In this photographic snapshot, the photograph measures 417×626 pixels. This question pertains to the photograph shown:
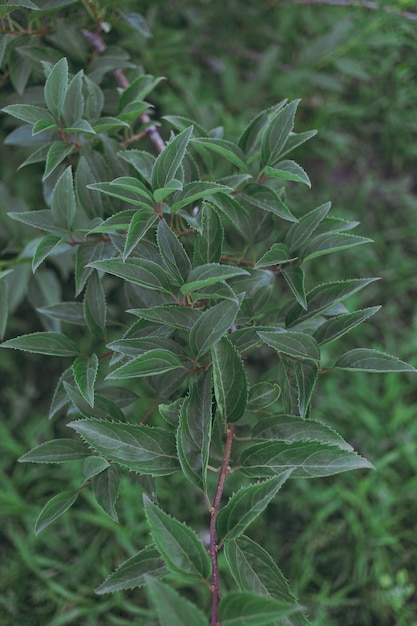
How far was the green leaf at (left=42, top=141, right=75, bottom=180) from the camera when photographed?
0.76 meters

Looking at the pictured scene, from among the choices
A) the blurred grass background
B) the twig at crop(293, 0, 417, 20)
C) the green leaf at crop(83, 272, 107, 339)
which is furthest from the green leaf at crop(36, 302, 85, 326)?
the twig at crop(293, 0, 417, 20)

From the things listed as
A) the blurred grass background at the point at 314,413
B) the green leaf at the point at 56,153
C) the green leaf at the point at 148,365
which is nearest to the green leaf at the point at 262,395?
the green leaf at the point at 148,365

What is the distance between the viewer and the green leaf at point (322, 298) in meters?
0.69

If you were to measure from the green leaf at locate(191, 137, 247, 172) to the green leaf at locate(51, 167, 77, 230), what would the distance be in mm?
167

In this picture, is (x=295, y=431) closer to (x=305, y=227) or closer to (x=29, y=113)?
(x=305, y=227)

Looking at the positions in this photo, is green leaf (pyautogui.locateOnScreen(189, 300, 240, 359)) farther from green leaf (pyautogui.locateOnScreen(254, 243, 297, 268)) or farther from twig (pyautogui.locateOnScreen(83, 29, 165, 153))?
twig (pyautogui.locateOnScreen(83, 29, 165, 153))

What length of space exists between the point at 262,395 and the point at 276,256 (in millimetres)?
170

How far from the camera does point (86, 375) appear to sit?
0.71 m

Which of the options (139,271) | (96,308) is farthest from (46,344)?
(139,271)

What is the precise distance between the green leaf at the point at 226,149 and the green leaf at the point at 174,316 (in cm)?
21

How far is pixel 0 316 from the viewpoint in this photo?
88 centimetres

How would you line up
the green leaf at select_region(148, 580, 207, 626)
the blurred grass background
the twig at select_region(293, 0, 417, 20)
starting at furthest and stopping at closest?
the blurred grass background < the twig at select_region(293, 0, 417, 20) < the green leaf at select_region(148, 580, 207, 626)

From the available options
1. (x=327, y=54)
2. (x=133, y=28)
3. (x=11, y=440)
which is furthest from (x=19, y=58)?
(x=11, y=440)

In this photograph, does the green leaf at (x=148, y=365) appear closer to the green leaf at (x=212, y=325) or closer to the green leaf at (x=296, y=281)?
the green leaf at (x=212, y=325)
